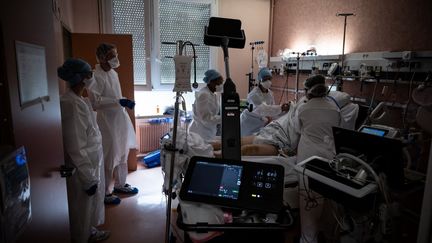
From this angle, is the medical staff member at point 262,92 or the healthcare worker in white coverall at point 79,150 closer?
the healthcare worker in white coverall at point 79,150

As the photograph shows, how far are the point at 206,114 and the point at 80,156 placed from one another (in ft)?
4.59

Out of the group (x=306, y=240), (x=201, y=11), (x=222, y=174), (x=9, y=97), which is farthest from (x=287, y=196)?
(x=201, y=11)

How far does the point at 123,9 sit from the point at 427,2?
346cm

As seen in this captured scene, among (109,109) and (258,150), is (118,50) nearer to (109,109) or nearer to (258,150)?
(109,109)

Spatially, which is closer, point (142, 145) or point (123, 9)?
point (123, 9)

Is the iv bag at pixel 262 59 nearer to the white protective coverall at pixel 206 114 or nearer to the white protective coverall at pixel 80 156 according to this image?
the white protective coverall at pixel 206 114

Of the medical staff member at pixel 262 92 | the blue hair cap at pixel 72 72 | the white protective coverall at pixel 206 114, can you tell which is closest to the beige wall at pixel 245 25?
the medical staff member at pixel 262 92

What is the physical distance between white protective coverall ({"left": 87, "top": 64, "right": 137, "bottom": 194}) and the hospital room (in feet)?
0.04

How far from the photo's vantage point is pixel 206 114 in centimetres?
297

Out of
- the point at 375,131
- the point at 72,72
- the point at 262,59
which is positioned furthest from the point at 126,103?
the point at 262,59

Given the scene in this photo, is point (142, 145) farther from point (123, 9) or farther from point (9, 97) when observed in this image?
point (9, 97)

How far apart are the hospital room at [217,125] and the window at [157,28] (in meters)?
0.02

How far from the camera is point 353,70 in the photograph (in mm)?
3045

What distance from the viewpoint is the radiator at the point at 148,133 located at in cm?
420
